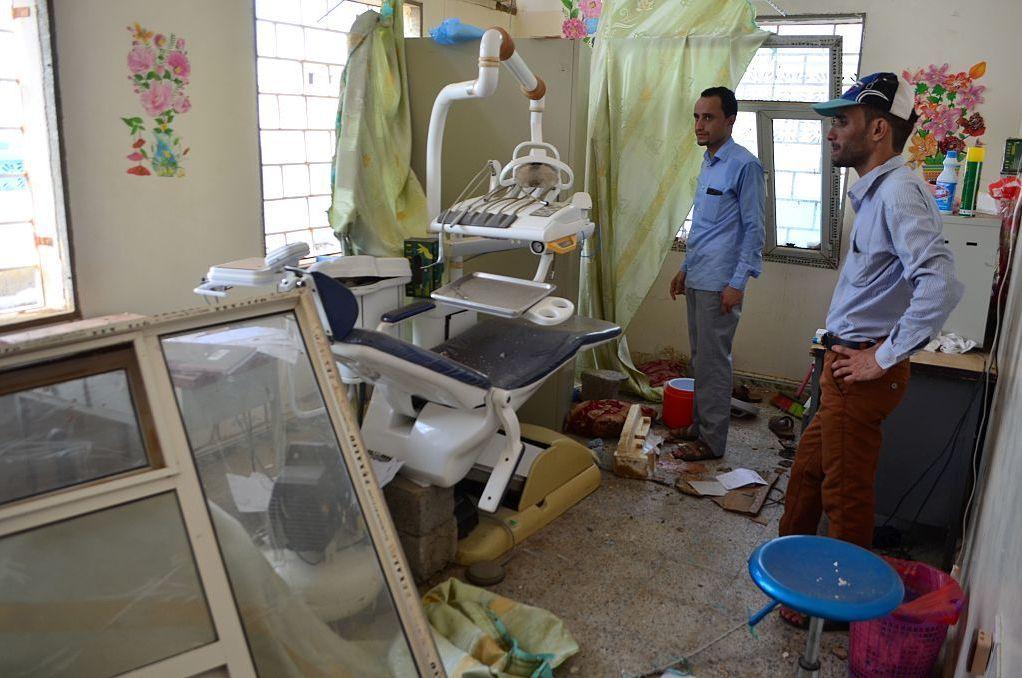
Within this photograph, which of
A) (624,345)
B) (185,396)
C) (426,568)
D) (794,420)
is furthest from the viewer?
(624,345)

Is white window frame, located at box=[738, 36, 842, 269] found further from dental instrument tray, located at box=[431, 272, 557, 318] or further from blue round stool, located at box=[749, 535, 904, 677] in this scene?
blue round stool, located at box=[749, 535, 904, 677]

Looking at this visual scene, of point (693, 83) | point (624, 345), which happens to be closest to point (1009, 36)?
point (693, 83)

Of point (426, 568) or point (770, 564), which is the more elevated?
point (770, 564)

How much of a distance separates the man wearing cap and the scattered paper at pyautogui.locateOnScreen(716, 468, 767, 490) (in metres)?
0.93

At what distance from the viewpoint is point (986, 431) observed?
8.38ft

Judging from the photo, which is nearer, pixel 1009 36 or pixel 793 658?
pixel 793 658

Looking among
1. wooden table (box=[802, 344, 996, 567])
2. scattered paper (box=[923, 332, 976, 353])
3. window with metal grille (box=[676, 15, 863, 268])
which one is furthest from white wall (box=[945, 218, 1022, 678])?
window with metal grille (box=[676, 15, 863, 268])

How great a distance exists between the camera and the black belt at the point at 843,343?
2.18 meters

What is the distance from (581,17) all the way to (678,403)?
2.35 meters

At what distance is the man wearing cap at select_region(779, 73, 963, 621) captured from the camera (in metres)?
1.97

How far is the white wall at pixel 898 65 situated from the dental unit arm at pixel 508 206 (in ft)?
6.52

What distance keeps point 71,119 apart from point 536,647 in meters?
2.23

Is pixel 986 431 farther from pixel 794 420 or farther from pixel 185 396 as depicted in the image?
pixel 185 396

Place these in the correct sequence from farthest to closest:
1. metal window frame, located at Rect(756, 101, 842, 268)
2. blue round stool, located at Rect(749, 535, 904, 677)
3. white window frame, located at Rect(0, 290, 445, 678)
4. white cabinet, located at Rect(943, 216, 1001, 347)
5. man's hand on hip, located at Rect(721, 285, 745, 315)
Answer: metal window frame, located at Rect(756, 101, 842, 268)
man's hand on hip, located at Rect(721, 285, 745, 315)
white cabinet, located at Rect(943, 216, 1001, 347)
blue round stool, located at Rect(749, 535, 904, 677)
white window frame, located at Rect(0, 290, 445, 678)
